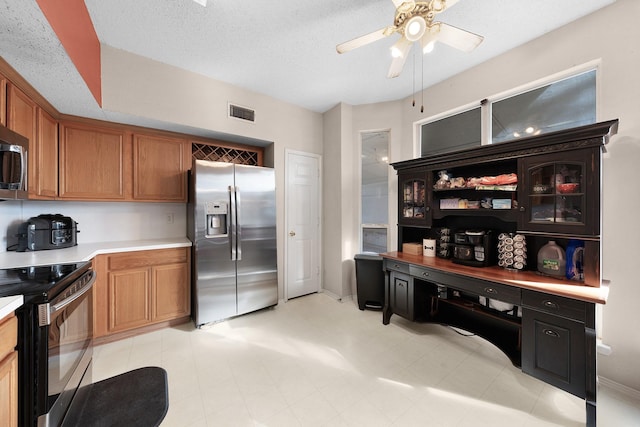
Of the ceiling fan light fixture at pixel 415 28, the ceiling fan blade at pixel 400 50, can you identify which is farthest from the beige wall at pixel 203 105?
the ceiling fan light fixture at pixel 415 28

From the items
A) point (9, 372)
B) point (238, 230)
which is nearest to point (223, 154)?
point (238, 230)

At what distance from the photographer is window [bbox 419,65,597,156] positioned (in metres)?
1.94

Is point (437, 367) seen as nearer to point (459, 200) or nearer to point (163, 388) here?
point (459, 200)

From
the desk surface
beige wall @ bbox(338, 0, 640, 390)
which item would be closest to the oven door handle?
the desk surface

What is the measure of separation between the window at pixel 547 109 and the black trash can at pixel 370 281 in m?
1.92

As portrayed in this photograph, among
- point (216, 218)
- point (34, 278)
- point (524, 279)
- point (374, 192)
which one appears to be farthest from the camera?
point (374, 192)

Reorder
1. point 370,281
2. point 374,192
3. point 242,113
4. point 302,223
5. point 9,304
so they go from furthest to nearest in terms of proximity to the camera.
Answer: point 302,223 → point 374,192 → point 370,281 → point 242,113 → point 9,304

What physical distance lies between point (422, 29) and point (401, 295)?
2.33m

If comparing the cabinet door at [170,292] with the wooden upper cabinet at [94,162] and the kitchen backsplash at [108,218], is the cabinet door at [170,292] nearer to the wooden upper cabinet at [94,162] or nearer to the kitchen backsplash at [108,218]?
the kitchen backsplash at [108,218]

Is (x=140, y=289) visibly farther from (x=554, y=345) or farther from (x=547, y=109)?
(x=547, y=109)

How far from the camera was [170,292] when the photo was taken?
2.59m

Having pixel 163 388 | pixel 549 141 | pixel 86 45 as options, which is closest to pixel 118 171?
pixel 86 45

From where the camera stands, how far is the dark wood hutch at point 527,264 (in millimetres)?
1517

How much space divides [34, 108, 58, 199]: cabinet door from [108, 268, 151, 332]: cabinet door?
90 cm
